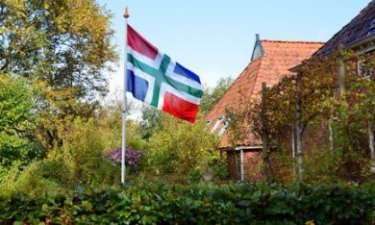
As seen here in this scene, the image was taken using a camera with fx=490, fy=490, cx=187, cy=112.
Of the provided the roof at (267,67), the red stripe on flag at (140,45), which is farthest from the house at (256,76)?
the red stripe on flag at (140,45)

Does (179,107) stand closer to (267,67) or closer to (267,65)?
(267,67)

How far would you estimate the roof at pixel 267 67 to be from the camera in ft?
78.1

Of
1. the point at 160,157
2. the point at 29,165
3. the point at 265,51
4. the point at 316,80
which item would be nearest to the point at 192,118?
the point at 316,80

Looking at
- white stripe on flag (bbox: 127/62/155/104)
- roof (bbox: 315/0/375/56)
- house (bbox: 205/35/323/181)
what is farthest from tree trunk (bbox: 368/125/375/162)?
house (bbox: 205/35/323/181)

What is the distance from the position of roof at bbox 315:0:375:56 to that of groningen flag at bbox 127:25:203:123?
7.51m

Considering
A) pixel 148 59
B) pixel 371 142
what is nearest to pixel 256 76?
pixel 371 142

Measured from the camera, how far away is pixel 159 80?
980 cm

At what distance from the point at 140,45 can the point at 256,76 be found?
15.1 metres

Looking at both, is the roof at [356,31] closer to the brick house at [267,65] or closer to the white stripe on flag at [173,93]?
the brick house at [267,65]

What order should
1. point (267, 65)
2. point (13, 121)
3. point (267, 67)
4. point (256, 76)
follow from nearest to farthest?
point (13, 121) < point (256, 76) < point (267, 67) < point (267, 65)

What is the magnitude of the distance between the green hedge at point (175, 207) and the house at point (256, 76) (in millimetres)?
14648

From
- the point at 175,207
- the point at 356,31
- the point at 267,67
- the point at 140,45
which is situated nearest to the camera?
the point at 175,207

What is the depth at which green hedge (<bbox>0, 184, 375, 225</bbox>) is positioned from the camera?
19.3 ft

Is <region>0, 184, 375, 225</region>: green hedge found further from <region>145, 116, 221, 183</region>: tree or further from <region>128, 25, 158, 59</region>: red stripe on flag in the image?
<region>145, 116, 221, 183</region>: tree
